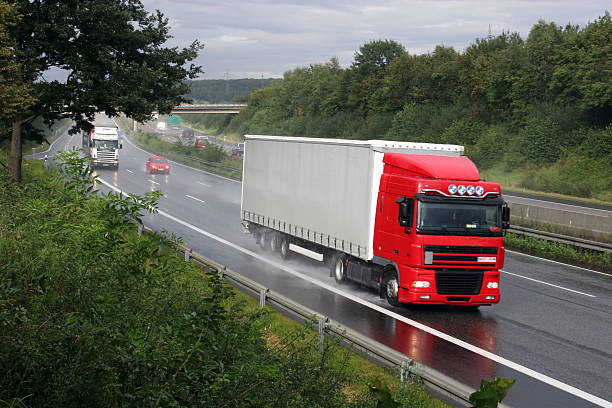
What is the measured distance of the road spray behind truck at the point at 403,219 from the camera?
48.1ft

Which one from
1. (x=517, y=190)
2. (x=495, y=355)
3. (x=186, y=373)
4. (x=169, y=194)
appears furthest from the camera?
(x=517, y=190)

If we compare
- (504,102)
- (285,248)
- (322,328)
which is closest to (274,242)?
(285,248)

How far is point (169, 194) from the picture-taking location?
41.7 meters

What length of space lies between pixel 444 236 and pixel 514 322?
2544 mm

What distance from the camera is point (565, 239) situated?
24078 millimetres

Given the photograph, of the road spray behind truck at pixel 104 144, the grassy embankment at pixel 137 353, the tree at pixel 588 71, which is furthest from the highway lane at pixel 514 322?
the road spray behind truck at pixel 104 144

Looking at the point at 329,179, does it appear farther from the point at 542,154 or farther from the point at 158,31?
the point at 542,154

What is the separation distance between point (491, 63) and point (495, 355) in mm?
62133

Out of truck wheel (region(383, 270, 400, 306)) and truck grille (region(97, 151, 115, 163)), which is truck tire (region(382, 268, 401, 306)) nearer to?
truck wheel (region(383, 270, 400, 306))

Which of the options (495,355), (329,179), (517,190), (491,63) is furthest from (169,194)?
(491,63)

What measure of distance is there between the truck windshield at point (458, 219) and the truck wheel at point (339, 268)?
3.80 metres

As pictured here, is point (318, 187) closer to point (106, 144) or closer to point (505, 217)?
point (505, 217)

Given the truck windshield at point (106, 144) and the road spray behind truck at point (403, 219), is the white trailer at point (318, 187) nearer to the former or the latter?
the road spray behind truck at point (403, 219)

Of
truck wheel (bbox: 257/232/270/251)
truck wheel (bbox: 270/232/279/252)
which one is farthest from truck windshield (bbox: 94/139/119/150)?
truck wheel (bbox: 270/232/279/252)
